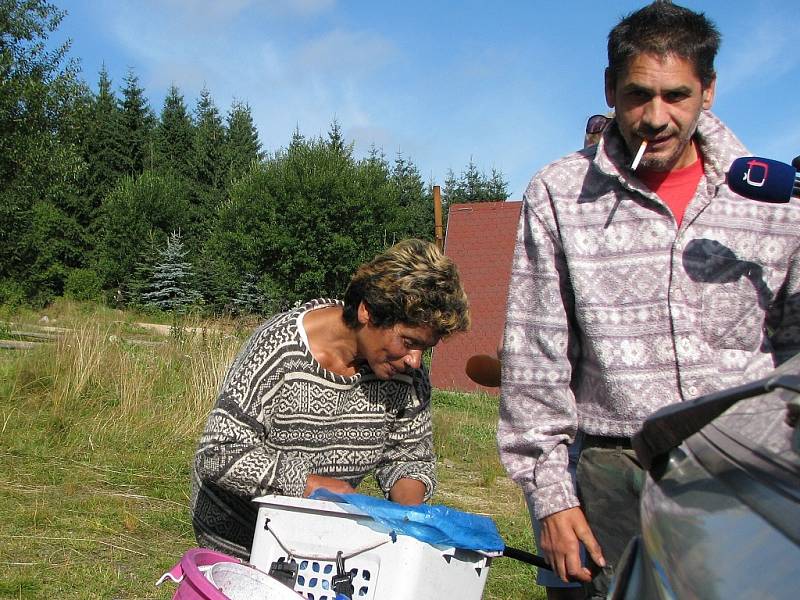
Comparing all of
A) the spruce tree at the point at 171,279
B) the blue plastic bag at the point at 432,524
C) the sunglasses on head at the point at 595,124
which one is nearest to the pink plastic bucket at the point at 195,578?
the blue plastic bag at the point at 432,524

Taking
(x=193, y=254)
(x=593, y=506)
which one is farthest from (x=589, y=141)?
(x=193, y=254)

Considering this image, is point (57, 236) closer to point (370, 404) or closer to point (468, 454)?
point (468, 454)

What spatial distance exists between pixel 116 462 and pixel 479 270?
10.7 m

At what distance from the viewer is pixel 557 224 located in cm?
212

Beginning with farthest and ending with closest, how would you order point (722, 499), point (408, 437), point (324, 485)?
point (408, 437) → point (324, 485) → point (722, 499)

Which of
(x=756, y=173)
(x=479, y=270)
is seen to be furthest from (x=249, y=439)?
(x=479, y=270)

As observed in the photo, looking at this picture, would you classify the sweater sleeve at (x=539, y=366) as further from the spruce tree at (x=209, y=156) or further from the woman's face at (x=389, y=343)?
the spruce tree at (x=209, y=156)

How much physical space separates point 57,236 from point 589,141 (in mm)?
36779

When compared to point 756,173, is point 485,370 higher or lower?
lower

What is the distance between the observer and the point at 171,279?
3434cm

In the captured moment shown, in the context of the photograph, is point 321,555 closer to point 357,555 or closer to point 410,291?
point 357,555

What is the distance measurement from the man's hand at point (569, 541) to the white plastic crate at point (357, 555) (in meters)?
0.29

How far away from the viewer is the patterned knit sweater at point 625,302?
197cm

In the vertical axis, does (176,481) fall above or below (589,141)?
below
